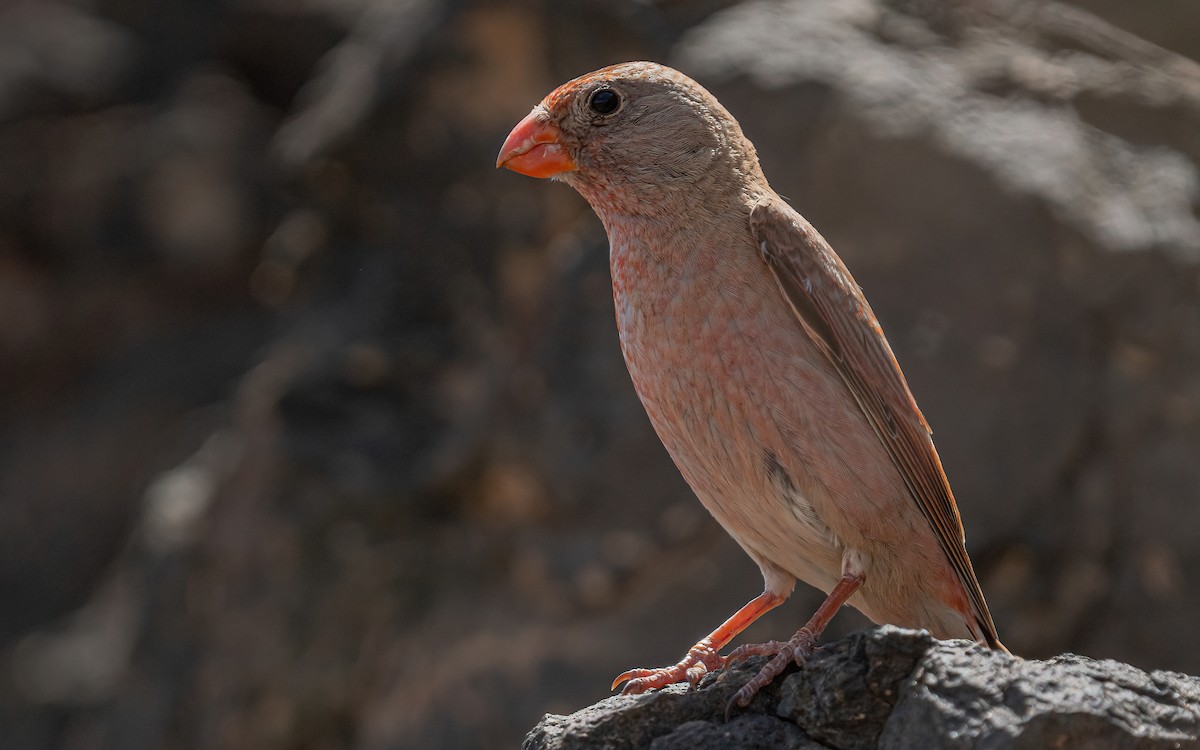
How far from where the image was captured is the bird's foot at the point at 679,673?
11.5 feet

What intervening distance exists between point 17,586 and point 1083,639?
8.60 metres

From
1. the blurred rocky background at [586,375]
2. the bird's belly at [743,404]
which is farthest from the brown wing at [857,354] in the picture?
the blurred rocky background at [586,375]

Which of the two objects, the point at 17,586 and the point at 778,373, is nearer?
the point at 778,373

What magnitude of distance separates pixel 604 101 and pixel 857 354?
44.8 inches

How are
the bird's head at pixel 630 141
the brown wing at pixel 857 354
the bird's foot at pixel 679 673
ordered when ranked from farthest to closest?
the bird's head at pixel 630 141 → the brown wing at pixel 857 354 → the bird's foot at pixel 679 673

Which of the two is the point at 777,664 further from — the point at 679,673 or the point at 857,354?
the point at 857,354

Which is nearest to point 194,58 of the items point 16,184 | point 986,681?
point 16,184

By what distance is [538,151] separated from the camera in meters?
4.02

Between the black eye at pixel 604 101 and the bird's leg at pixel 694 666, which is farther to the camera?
the black eye at pixel 604 101

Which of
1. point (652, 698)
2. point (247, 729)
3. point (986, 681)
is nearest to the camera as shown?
point (986, 681)

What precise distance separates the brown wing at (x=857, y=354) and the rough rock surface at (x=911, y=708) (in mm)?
837

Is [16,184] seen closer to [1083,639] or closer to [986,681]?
[1083,639]

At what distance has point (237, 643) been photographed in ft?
24.5

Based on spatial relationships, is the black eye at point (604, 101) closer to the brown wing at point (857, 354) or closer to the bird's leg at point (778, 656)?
the brown wing at point (857, 354)
